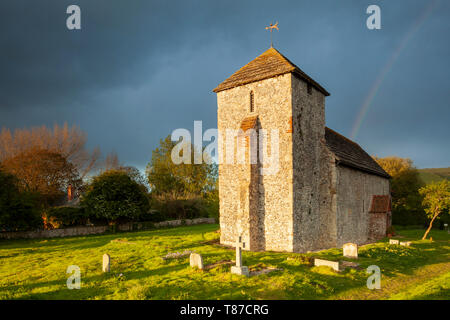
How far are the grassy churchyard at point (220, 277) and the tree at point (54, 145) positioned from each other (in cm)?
2762

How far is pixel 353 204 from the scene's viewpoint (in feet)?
70.7

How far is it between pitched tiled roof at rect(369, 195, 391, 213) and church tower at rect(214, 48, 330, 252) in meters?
10.1

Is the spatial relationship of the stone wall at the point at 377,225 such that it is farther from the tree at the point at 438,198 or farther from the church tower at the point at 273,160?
the church tower at the point at 273,160

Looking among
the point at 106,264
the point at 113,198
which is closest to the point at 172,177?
the point at 113,198

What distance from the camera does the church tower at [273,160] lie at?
16.2 meters

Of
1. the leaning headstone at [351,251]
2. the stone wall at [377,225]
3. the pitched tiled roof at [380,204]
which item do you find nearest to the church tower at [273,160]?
the leaning headstone at [351,251]

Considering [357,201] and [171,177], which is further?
[171,177]

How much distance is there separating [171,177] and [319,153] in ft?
111

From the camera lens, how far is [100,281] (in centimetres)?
1062

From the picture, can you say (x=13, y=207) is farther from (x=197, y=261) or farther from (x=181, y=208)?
(x=181, y=208)

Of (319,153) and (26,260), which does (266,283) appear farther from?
(26,260)

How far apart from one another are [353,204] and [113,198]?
2486cm

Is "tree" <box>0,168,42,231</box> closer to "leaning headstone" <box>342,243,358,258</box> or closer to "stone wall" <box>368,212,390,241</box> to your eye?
"leaning headstone" <box>342,243,358,258</box>
